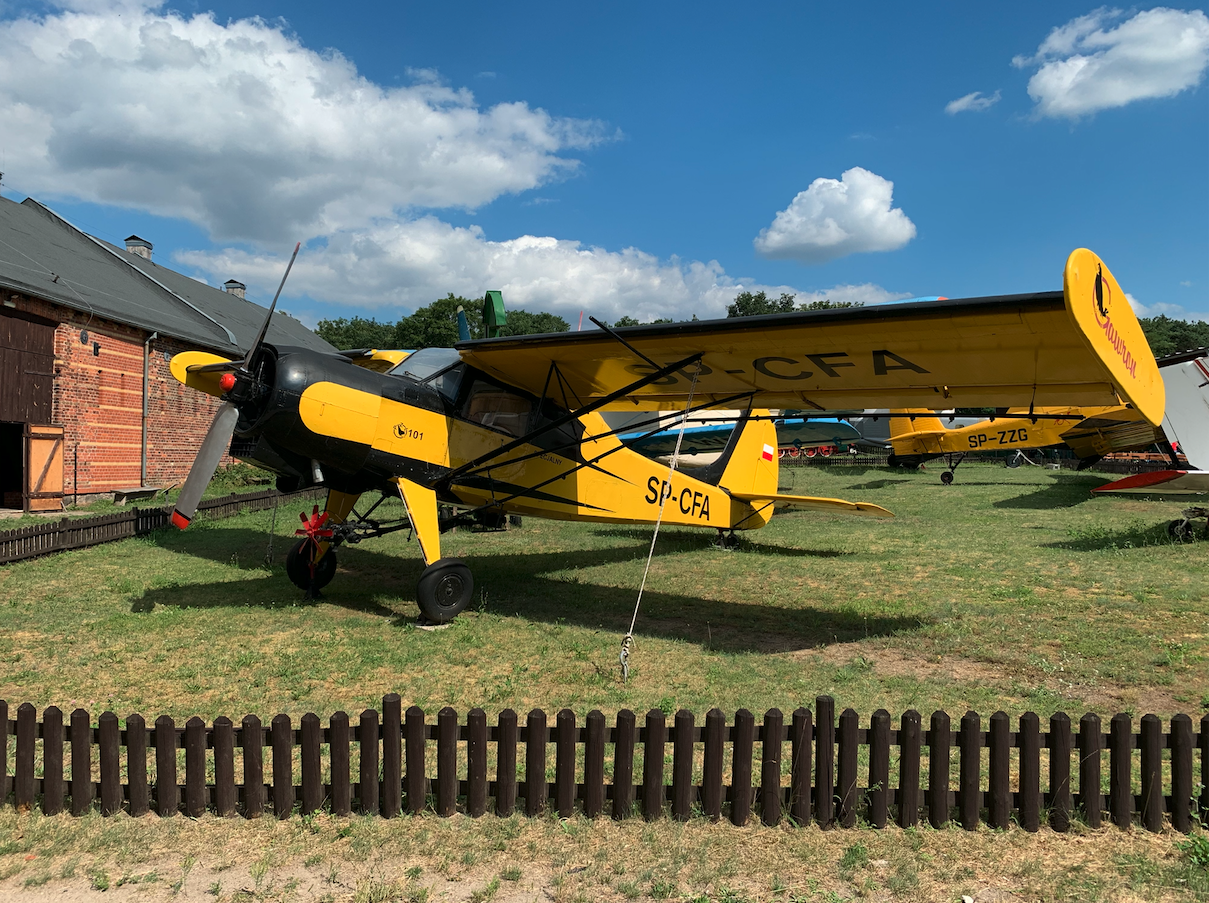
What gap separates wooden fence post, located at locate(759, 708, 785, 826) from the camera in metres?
4.05

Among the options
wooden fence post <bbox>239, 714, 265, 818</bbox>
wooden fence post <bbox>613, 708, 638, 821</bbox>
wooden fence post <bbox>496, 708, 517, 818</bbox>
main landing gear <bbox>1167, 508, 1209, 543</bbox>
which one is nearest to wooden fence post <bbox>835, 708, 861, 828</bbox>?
wooden fence post <bbox>613, 708, 638, 821</bbox>

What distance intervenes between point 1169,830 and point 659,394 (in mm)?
7124

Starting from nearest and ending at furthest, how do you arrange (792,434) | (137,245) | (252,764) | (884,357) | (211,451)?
(252,764), (884,357), (211,451), (792,434), (137,245)

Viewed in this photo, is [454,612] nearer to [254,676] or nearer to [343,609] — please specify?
[343,609]

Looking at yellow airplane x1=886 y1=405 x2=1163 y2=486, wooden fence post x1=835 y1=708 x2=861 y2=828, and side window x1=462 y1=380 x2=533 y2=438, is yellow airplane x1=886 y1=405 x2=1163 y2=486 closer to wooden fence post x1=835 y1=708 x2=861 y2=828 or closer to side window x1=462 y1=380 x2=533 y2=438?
side window x1=462 y1=380 x2=533 y2=438

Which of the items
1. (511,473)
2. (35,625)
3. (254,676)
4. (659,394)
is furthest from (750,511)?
(35,625)

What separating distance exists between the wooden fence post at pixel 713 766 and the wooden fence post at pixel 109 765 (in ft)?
10.7

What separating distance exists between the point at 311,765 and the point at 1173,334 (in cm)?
10309

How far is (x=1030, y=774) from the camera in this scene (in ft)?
13.1

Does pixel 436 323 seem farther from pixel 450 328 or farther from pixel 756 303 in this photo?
pixel 756 303

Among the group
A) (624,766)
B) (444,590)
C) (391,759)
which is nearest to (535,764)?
(624,766)

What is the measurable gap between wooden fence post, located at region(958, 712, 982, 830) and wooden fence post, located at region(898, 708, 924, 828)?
24 cm

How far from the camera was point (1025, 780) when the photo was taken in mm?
4031

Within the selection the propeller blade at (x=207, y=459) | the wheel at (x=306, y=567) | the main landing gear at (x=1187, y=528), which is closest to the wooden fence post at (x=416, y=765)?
the propeller blade at (x=207, y=459)
